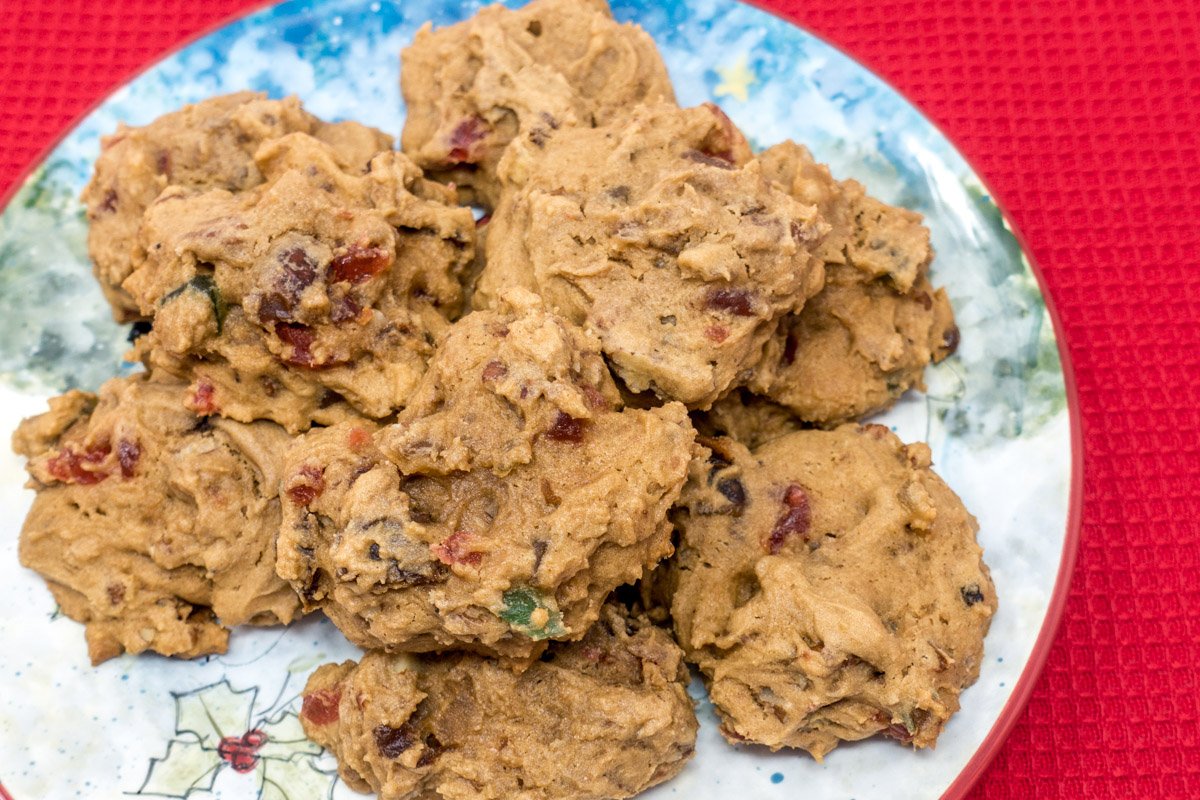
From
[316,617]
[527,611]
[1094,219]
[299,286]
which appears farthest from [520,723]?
[1094,219]

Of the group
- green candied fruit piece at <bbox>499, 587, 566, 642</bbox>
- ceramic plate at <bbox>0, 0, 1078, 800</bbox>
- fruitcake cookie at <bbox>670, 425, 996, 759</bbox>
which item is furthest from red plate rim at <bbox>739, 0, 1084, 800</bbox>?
green candied fruit piece at <bbox>499, 587, 566, 642</bbox>

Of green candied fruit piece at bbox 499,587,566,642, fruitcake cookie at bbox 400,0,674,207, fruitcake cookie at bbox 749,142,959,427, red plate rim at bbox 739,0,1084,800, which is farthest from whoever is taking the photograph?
fruitcake cookie at bbox 400,0,674,207

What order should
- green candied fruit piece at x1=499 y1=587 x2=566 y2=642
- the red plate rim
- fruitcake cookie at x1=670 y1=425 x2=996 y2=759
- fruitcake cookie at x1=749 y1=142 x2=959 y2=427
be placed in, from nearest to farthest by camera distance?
green candied fruit piece at x1=499 y1=587 x2=566 y2=642 → fruitcake cookie at x1=670 y1=425 x2=996 y2=759 → the red plate rim → fruitcake cookie at x1=749 y1=142 x2=959 y2=427

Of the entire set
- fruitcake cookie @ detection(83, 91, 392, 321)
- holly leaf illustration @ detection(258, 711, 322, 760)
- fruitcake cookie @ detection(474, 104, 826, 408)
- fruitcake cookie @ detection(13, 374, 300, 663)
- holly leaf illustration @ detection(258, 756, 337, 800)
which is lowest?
holly leaf illustration @ detection(258, 756, 337, 800)

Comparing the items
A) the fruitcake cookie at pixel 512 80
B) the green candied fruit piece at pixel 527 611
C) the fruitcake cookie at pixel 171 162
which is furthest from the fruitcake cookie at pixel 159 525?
the fruitcake cookie at pixel 512 80

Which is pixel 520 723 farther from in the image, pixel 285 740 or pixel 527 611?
pixel 285 740

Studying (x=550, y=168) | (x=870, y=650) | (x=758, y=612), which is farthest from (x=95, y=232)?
(x=870, y=650)

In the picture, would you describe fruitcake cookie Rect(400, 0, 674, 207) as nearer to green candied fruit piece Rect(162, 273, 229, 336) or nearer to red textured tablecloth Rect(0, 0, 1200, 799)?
green candied fruit piece Rect(162, 273, 229, 336)

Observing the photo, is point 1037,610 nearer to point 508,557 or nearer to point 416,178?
Answer: point 508,557
